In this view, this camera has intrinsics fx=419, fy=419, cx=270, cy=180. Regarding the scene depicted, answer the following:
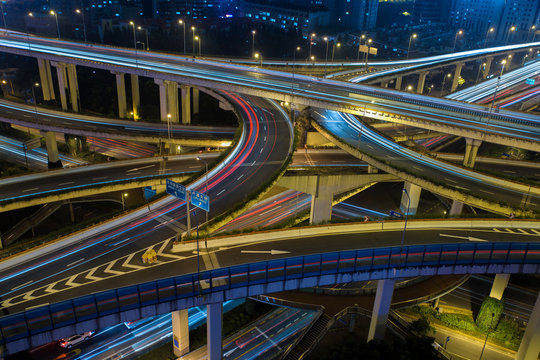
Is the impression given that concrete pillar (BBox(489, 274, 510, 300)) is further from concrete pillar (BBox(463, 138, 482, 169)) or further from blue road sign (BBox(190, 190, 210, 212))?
blue road sign (BBox(190, 190, 210, 212))

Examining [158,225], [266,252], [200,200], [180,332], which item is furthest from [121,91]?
[266,252]

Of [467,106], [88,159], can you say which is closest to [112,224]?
[88,159]

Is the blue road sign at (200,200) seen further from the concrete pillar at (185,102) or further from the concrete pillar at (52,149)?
the concrete pillar at (185,102)

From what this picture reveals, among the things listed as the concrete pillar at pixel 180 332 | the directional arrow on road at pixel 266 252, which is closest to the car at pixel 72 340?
the concrete pillar at pixel 180 332

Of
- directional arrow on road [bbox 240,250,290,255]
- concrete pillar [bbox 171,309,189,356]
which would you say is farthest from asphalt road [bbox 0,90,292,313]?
concrete pillar [bbox 171,309,189,356]

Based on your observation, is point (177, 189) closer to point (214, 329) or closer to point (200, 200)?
point (200, 200)

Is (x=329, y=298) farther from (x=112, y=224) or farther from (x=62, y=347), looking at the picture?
(x=62, y=347)
